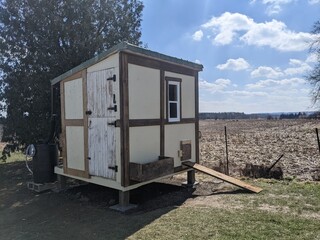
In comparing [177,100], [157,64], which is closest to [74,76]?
[157,64]

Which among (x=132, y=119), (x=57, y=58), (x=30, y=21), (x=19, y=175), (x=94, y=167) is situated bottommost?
(x=19, y=175)

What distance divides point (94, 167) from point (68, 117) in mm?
1605

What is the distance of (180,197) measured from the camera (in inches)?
269

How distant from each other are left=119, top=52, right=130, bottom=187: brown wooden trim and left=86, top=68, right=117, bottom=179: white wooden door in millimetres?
255

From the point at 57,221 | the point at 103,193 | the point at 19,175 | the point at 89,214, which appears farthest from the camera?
the point at 19,175

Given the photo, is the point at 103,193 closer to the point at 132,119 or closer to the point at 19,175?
the point at 132,119

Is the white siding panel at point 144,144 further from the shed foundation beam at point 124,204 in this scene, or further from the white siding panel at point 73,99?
the white siding panel at point 73,99

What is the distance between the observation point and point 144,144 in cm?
Answer: 643

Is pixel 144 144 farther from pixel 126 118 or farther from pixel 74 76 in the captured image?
pixel 74 76

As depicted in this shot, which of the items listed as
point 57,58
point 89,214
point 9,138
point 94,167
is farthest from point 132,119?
point 9,138

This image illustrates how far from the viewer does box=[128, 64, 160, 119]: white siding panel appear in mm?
6098

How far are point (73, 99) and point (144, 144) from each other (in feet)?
7.14

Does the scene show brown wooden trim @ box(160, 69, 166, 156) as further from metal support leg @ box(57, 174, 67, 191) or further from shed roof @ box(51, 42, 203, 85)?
metal support leg @ box(57, 174, 67, 191)

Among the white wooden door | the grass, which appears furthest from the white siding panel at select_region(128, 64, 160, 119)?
the grass
